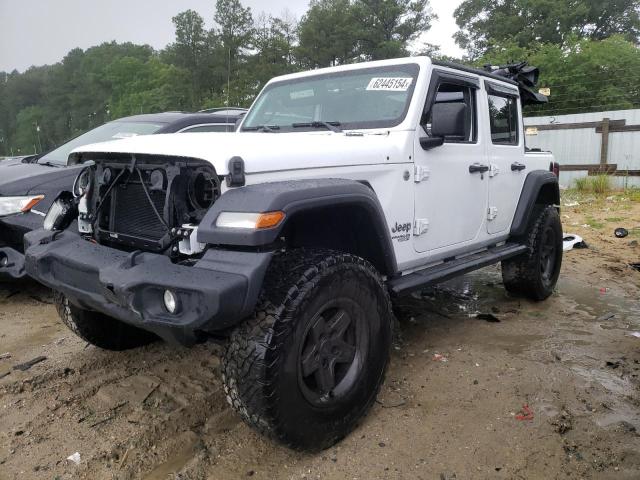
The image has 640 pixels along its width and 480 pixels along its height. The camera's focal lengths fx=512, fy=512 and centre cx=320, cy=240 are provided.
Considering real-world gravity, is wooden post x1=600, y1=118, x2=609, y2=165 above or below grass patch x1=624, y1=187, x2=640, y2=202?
above

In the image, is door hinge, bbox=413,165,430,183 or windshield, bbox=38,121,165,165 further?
windshield, bbox=38,121,165,165

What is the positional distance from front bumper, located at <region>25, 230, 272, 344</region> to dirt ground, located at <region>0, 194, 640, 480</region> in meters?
0.69

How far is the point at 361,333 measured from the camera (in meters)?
2.55

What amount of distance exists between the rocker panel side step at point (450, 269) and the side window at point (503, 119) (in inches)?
34.8

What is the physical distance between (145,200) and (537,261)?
3538 mm

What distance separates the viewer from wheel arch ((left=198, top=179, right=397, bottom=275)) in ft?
6.66

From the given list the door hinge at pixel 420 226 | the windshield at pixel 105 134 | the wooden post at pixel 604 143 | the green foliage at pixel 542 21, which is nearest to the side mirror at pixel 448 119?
the door hinge at pixel 420 226

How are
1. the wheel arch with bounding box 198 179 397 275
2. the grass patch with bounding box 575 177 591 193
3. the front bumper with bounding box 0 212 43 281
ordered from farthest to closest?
the grass patch with bounding box 575 177 591 193 → the front bumper with bounding box 0 212 43 281 → the wheel arch with bounding box 198 179 397 275

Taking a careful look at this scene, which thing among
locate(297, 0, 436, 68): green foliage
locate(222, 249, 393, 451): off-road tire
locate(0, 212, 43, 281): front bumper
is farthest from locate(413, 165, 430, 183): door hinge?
locate(297, 0, 436, 68): green foliage

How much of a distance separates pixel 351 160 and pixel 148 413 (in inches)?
68.0

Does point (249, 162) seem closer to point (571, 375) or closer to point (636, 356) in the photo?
point (571, 375)

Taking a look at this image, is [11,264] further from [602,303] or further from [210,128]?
[602,303]

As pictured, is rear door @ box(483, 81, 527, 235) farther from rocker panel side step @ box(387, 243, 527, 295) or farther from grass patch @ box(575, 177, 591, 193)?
grass patch @ box(575, 177, 591, 193)

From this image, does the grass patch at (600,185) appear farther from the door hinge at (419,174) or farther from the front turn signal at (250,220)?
the front turn signal at (250,220)
